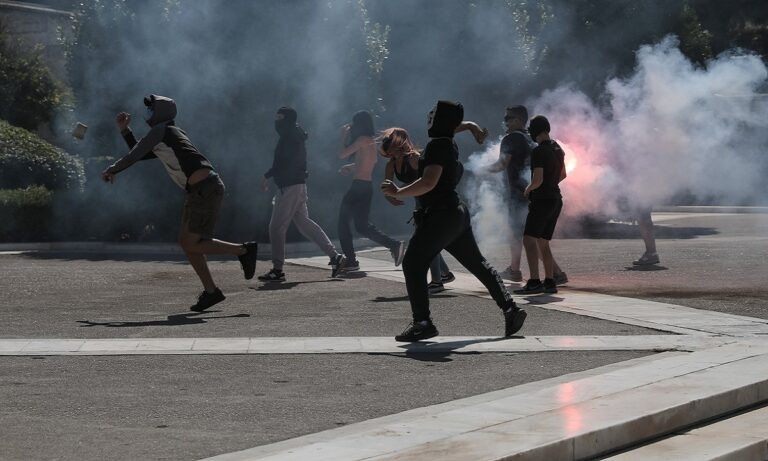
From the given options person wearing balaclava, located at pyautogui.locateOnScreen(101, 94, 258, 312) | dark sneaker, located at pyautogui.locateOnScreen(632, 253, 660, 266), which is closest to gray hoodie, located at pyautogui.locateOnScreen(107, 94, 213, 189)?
person wearing balaclava, located at pyautogui.locateOnScreen(101, 94, 258, 312)

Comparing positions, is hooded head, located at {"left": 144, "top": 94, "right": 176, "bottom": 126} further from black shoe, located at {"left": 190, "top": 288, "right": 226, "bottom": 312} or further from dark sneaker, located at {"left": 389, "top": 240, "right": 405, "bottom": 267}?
dark sneaker, located at {"left": 389, "top": 240, "right": 405, "bottom": 267}

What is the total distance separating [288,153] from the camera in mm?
13805

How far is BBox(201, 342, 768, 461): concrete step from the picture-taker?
5824 millimetres

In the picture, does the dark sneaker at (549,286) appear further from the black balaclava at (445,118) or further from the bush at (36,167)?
the bush at (36,167)

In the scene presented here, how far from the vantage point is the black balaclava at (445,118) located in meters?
9.17

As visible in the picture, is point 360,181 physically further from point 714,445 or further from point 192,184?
point 714,445

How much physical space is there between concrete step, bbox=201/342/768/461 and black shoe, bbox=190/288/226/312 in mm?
4129

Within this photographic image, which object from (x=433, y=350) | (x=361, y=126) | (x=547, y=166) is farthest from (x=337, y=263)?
(x=433, y=350)

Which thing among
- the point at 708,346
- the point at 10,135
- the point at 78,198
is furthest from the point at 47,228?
the point at 708,346

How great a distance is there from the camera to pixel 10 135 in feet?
66.0

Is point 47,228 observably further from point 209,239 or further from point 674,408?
point 674,408

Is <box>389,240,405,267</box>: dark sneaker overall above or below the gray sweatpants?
below

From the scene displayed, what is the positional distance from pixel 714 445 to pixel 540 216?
5.77m

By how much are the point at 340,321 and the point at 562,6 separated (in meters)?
13.5
